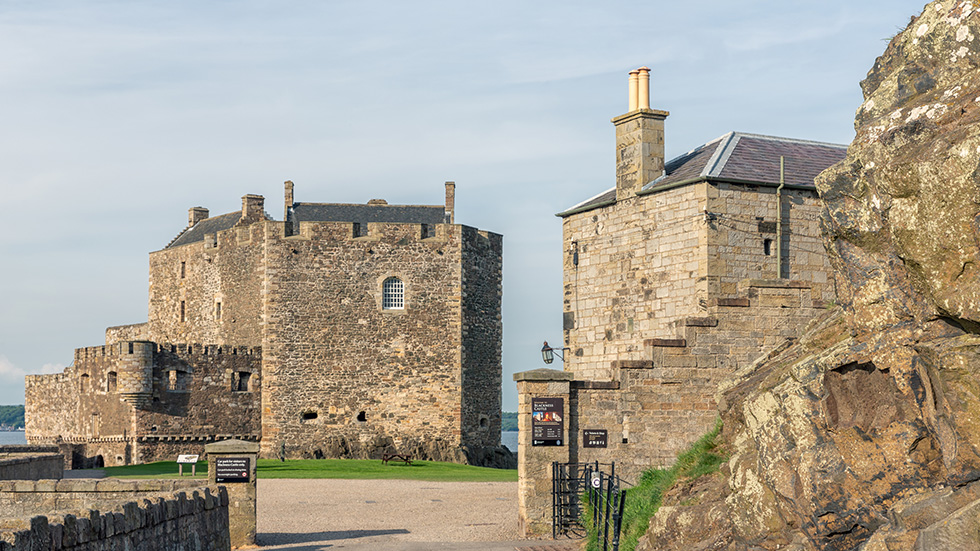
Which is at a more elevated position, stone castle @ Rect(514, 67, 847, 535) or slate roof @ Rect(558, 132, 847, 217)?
slate roof @ Rect(558, 132, 847, 217)

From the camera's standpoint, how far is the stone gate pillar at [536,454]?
57.4ft

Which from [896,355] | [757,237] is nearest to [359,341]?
[757,237]

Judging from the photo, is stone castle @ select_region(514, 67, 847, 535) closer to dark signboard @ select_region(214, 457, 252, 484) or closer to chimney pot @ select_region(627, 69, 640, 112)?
chimney pot @ select_region(627, 69, 640, 112)

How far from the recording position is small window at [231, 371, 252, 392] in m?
41.2

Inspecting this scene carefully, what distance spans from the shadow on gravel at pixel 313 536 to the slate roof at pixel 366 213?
2634cm

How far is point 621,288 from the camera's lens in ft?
71.2

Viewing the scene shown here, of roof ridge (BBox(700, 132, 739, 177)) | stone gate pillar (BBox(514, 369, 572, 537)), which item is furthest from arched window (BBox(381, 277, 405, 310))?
stone gate pillar (BBox(514, 369, 572, 537))

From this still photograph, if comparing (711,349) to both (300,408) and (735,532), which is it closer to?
(735,532)

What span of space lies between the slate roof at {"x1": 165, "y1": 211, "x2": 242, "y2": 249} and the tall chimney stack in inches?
1099

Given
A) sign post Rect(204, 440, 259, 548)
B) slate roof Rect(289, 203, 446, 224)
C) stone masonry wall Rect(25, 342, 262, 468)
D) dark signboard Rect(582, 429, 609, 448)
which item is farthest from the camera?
slate roof Rect(289, 203, 446, 224)

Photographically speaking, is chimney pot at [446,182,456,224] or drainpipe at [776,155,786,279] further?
chimney pot at [446,182,456,224]

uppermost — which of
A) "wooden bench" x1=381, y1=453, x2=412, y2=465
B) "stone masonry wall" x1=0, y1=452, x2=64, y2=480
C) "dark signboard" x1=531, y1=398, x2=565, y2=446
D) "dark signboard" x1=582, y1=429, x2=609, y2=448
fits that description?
"dark signboard" x1=531, y1=398, x2=565, y2=446

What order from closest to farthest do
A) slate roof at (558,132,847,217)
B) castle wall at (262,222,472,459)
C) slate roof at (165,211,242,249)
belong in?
slate roof at (558,132,847,217) < castle wall at (262,222,472,459) < slate roof at (165,211,242,249)

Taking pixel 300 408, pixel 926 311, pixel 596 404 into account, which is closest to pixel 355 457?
pixel 300 408
